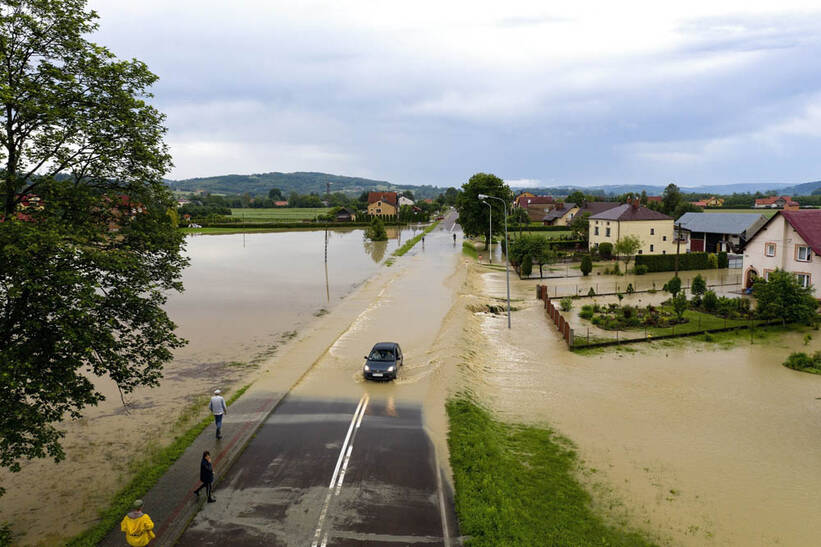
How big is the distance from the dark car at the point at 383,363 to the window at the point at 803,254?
33.4 metres

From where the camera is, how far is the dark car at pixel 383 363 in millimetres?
22594

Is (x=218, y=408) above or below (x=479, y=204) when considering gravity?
below

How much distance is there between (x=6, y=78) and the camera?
1203 cm

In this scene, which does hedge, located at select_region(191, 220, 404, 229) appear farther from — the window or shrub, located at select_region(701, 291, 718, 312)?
the window

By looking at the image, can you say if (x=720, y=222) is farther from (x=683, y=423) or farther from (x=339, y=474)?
(x=339, y=474)

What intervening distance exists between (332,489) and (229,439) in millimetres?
4990

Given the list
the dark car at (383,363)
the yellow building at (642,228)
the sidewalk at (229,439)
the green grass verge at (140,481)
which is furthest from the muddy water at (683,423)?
the yellow building at (642,228)

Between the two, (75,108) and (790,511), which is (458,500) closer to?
(790,511)

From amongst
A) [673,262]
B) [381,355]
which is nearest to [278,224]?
[673,262]

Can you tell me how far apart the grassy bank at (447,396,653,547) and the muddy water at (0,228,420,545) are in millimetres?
9771

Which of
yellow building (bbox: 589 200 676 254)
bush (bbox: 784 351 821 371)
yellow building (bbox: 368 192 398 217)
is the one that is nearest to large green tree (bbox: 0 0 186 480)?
bush (bbox: 784 351 821 371)

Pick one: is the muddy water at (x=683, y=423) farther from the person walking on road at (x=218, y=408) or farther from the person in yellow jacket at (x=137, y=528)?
the person in yellow jacket at (x=137, y=528)

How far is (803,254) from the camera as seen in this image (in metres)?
38.4

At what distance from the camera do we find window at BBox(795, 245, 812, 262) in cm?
3800
